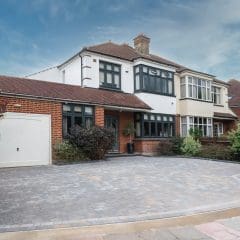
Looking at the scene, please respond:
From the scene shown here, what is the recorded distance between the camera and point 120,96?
21.0 meters

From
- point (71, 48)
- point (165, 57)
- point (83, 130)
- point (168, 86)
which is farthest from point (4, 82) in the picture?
point (165, 57)

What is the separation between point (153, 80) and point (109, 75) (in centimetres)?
320

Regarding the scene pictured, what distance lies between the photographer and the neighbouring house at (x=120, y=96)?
53.5 ft

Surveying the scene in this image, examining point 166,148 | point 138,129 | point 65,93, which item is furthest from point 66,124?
point 166,148

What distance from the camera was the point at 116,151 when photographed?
69.5 ft

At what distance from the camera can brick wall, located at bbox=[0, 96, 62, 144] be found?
15109 mm

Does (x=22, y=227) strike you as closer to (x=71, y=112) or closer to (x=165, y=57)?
(x=71, y=112)

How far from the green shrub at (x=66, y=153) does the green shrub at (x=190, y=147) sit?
7260 millimetres

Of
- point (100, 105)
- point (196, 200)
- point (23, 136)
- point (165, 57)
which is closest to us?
point (196, 200)

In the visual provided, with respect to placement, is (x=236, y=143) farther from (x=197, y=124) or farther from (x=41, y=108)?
(x=41, y=108)

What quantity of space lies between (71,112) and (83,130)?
1505mm

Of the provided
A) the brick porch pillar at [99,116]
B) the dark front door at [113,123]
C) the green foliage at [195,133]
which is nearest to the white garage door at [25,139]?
the brick porch pillar at [99,116]

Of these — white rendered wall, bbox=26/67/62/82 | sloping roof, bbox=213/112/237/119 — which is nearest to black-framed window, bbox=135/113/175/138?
sloping roof, bbox=213/112/237/119

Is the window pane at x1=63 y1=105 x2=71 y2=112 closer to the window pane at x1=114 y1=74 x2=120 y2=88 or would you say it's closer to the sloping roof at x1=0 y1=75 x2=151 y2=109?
the sloping roof at x1=0 y1=75 x2=151 y2=109
